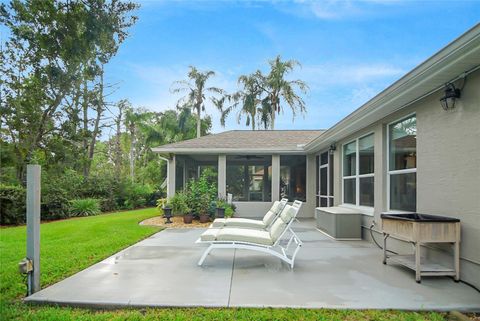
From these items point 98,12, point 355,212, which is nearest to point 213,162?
point 355,212

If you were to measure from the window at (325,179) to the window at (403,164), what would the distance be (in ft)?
13.8

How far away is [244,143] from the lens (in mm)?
13711

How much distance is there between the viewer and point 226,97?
1225 inches

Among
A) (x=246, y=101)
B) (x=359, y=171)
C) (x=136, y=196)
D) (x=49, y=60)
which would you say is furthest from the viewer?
(x=246, y=101)

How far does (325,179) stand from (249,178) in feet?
11.5

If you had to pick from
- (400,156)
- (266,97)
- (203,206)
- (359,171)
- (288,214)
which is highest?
(266,97)

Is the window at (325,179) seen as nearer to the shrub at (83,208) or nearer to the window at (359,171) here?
the window at (359,171)

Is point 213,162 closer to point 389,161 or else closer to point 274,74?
point 389,161

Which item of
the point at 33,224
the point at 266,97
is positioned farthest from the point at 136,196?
the point at 266,97

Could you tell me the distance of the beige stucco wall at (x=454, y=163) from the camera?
4.25 m

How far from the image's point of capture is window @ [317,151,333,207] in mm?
11234

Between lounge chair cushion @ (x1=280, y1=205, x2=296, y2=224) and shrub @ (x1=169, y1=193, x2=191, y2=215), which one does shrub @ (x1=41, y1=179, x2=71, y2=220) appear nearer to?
shrub @ (x1=169, y1=193, x2=191, y2=215)

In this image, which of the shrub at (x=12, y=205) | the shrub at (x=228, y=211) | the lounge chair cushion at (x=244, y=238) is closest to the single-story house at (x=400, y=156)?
the shrub at (x=228, y=211)

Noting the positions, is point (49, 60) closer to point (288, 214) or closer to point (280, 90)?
point (288, 214)
